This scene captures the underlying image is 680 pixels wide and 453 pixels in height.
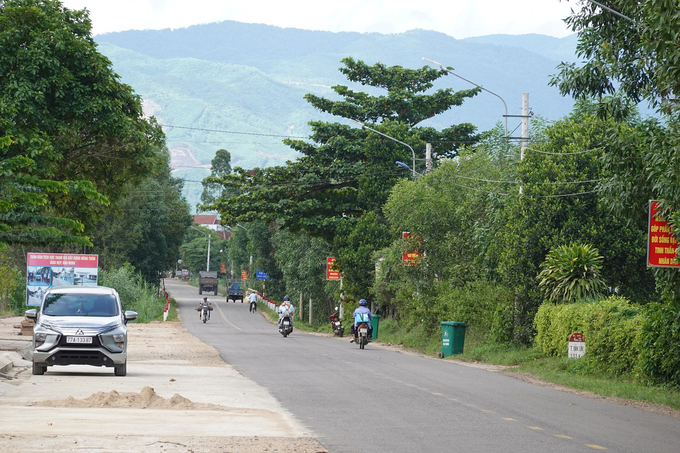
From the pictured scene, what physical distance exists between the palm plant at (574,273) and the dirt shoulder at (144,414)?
9.51 metres

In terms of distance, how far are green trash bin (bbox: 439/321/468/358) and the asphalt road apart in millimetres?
5761

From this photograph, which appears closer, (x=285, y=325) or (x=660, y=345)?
(x=660, y=345)

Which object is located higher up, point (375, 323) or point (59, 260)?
point (59, 260)

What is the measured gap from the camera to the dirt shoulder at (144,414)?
9.44m

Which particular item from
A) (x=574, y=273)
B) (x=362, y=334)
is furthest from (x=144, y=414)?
(x=362, y=334)

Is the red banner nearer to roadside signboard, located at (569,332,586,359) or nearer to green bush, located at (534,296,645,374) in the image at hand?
green bush, located at (534,296,645,374)

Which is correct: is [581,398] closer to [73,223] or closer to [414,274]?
[73,223]

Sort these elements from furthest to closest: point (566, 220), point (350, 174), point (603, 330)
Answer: point (350, 174) → point (566, 220) → point (603, 330)

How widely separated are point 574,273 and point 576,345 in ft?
9.73

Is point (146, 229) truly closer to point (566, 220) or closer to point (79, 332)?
point (566, 220)

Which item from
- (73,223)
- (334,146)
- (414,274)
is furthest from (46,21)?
(334,146)

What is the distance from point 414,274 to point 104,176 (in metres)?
12.7

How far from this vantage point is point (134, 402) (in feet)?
42.8

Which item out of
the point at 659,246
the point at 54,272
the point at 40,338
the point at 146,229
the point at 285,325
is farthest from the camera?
the point at 146,229
